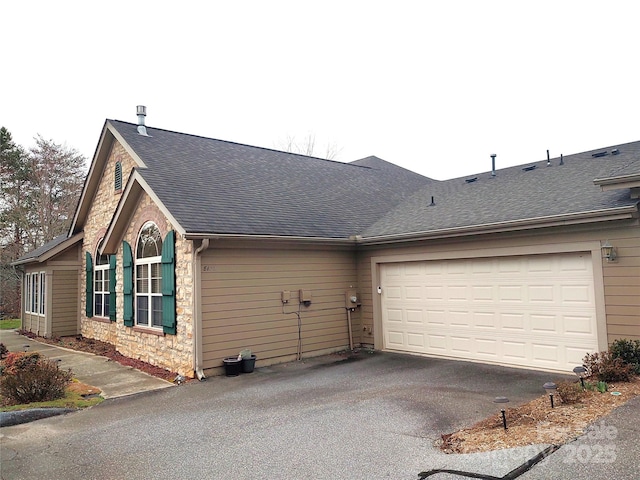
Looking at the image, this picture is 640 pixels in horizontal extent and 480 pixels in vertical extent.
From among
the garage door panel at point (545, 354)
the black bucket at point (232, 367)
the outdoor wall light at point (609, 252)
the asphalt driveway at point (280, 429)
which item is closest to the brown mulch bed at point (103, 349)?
the black bucket at point (232, 367)

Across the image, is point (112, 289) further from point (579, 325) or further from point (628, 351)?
point (628, 351)

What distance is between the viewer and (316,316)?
35.0ft

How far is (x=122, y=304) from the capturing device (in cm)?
1150

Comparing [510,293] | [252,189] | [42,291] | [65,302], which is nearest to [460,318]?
[510,293]

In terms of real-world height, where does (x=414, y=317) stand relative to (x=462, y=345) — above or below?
above

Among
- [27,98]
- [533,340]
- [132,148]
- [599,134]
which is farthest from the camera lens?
[599,134]

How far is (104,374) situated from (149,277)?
221 cm

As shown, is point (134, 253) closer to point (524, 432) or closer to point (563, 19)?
point (524, 432)

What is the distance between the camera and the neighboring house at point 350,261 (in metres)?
7.93

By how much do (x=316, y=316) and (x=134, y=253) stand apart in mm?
4575

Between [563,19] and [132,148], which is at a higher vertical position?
[563,19]

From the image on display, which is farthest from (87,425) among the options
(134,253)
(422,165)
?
(422,165)

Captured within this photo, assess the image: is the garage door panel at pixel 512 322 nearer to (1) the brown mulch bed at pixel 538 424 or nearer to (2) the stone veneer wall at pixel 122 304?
(1) the brown mulch bed at pixel 538 424

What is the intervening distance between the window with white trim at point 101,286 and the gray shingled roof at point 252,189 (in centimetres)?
419
